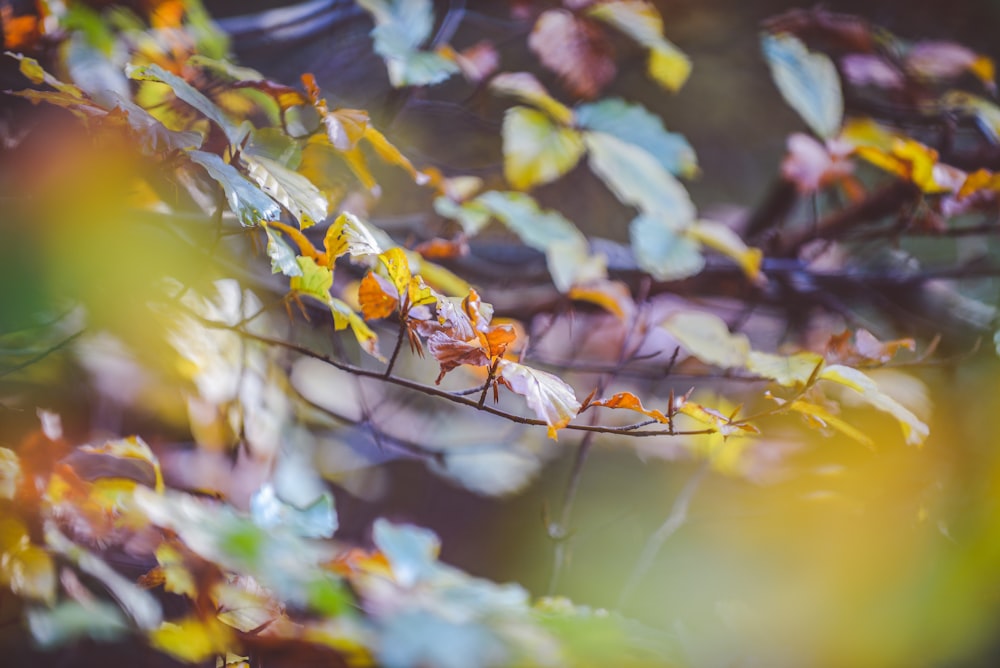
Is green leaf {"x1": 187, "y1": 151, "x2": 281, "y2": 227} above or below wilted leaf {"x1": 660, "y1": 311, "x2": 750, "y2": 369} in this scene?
above

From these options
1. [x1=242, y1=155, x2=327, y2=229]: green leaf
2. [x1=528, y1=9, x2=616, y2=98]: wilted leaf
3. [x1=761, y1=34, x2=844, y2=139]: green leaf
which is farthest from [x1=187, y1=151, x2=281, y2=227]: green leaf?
[x1=761, y1=34, x2=844, y2=139]: green leaf

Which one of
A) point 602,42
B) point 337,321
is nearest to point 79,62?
point 337,321

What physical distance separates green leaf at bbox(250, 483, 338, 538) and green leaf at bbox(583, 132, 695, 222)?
492 millimetres

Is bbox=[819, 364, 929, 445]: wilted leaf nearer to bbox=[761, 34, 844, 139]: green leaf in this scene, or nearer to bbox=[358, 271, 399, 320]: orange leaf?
bbox=[358, 271, 399, 320]: orange leaf

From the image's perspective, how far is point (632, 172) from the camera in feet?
2.39

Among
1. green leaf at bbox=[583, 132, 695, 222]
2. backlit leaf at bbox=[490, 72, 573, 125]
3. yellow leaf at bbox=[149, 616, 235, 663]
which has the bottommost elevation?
yellow leaf at bbox=[149, 616, 235, 663]

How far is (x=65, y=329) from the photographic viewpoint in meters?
0.59

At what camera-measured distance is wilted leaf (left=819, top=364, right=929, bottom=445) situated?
0.44 m

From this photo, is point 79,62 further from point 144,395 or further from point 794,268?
point 794,268

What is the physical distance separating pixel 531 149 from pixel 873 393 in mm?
467

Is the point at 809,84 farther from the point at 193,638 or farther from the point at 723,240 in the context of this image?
the point at 193,638

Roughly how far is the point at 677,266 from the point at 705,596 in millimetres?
696

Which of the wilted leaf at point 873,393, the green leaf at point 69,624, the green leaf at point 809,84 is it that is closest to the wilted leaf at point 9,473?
the green leaf at point 69,624

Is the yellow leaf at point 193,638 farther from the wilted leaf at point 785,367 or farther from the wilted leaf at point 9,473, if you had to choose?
the wilted leaf at point 785,367
